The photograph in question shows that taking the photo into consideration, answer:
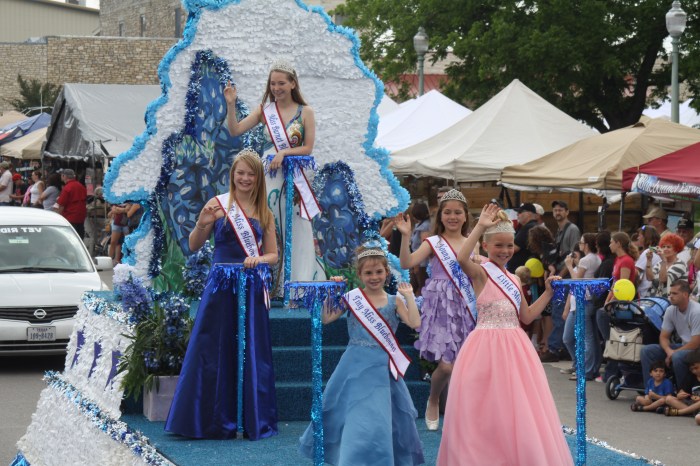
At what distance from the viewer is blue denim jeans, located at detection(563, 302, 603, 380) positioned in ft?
39.9

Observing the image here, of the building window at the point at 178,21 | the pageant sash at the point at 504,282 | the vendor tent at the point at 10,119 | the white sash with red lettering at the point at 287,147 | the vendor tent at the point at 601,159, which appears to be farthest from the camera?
the building window at the point at 178,21

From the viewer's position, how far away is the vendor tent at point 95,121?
2211cm

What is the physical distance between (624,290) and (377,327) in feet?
17.3

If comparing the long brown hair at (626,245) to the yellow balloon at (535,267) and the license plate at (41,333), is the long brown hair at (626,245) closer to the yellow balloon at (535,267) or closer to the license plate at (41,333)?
the yellow balloon at (535,267)

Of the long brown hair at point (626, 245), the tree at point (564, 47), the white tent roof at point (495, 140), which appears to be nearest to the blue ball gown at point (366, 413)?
the long brown hair at point (626, 245)

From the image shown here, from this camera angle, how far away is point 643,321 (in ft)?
36.4

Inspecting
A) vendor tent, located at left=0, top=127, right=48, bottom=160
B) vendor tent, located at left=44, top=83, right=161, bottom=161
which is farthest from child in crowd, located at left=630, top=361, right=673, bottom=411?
vendor tent, located at left=0, top=127, right=48, bottom=160

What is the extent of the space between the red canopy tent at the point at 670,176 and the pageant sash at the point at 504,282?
6257 millimetres

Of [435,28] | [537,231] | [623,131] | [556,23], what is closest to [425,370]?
[537,231]

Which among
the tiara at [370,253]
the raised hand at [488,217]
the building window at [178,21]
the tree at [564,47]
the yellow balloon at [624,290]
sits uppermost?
the building window at [178,21]

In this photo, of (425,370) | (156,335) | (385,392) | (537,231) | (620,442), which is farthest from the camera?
(537,231)

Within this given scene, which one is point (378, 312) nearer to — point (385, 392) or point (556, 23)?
point (385, 392)

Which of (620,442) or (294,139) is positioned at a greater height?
(294,139)

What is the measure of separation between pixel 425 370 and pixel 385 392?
2.09 m
